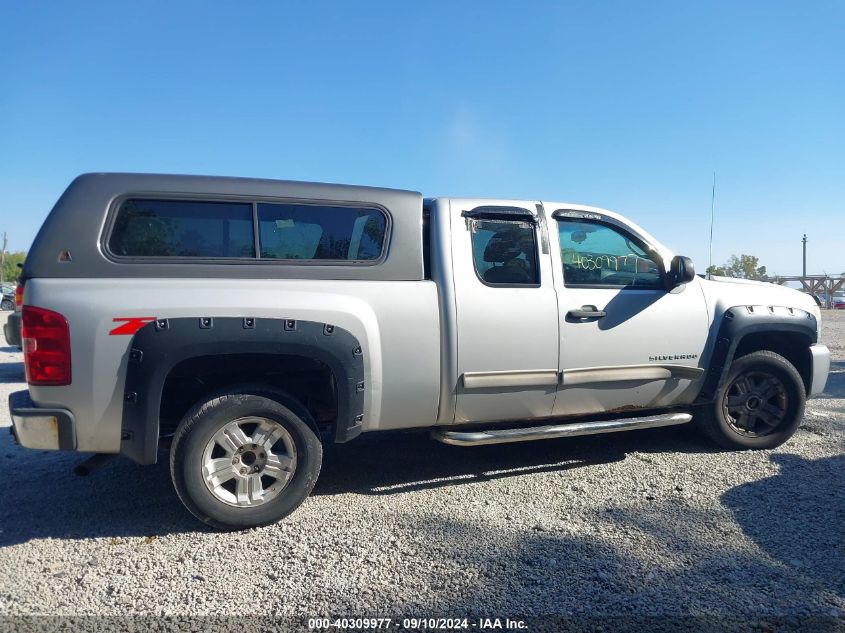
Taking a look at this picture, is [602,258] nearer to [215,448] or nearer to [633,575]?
[633,575]

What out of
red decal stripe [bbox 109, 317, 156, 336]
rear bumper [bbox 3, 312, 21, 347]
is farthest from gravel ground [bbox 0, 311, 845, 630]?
red decal stripe [bbox 109, 317, 156, 336]

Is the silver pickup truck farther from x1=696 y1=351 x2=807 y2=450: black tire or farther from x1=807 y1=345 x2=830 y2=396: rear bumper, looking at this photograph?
x1=807 y1=345 x2=830 y2=396: rear bumper

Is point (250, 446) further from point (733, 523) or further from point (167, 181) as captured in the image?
point (733, 523)

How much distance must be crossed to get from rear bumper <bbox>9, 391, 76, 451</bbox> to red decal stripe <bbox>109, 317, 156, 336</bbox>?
0.50 meters

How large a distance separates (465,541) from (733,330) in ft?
9.01

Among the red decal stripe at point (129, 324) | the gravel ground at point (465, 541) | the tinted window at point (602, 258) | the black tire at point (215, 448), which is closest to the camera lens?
the gravel ground at point (465, 541)

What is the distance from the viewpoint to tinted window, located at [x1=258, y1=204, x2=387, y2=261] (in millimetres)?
3586

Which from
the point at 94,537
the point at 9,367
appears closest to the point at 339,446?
the point at 94,537

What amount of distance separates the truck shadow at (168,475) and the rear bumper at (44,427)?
2.13 feet

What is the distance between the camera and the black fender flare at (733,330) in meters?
4.52

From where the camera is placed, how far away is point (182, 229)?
343 centimetres

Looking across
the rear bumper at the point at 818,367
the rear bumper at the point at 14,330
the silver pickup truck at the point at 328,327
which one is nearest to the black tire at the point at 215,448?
the silver pickup truck at the point at 328,327

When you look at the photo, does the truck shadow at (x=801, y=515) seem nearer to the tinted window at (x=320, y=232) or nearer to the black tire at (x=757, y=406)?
the black tire at (x=757, y=406)

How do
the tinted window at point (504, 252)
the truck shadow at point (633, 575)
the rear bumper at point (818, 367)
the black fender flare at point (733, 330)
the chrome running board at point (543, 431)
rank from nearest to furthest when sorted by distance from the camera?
the truck shadow at point (633, 575)
the chrome running board at point (543, 431)
the tinted window at point (504, 252)
the black fender flare at point (733, 330)
the rear bumper at point (818, 367)
